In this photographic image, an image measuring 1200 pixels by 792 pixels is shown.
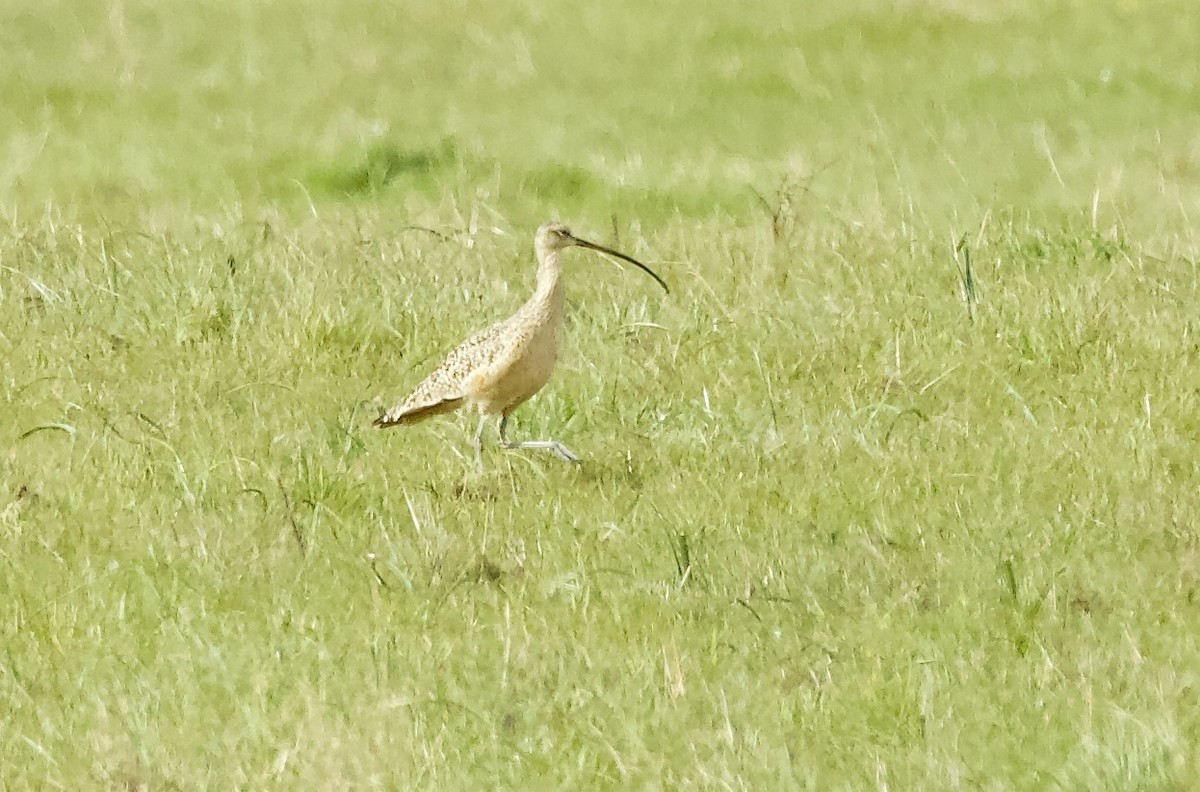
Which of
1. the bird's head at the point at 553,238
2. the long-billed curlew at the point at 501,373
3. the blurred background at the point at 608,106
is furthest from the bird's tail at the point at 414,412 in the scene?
the blurred background at the point at 608,106

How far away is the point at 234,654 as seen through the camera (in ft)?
15.8

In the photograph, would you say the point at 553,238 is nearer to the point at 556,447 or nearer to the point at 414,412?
the point at 414,412

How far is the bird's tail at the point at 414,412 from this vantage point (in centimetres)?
641

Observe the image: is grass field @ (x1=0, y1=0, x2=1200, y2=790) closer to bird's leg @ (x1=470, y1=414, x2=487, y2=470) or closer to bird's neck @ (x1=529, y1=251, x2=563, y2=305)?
bird's leg @ (x1=470, y1=414, x2=487, y2=470)

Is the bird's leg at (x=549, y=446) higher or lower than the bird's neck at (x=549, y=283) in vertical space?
lower

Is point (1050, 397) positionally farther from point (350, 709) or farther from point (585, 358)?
point (350, 709)

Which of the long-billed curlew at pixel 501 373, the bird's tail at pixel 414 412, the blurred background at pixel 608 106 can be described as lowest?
the blurred background at pixel 608 106

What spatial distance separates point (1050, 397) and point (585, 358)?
1698 millimetres

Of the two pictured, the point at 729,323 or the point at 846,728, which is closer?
the point at 846,728

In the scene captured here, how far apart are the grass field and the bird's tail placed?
10 centimetres

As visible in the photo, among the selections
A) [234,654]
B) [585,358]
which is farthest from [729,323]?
[234,654]

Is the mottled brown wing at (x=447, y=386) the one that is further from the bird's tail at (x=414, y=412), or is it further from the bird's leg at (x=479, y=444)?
the bird's leg at (x=479, y=444)

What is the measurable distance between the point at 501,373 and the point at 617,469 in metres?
0.49

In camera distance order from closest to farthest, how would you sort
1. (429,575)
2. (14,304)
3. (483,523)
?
1. (429,575)
2. (483,523)
3. (14,304)
